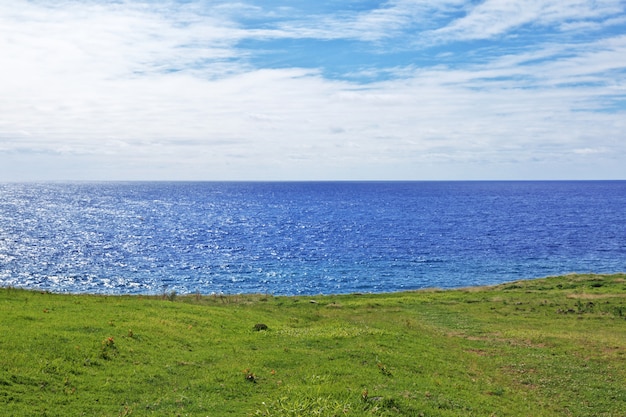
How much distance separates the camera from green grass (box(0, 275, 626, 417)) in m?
19.7

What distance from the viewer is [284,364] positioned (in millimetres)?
25594

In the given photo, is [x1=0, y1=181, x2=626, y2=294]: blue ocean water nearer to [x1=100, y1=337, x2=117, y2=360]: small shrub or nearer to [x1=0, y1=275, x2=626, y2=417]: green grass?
[x1=0, y1=275, x2=626, y2=417]: green grass

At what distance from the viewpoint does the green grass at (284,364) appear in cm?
1973

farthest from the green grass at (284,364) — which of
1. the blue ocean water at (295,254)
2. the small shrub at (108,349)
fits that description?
the blue ocean water at (295,254)

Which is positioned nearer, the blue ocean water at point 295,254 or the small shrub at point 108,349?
the small shrub at point 108,349

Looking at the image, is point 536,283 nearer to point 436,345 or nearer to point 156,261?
point 436,345

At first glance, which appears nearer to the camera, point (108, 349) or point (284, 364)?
point (108, 349)

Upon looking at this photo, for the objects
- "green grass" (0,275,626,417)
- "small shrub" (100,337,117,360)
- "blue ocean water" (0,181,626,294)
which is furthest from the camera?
"blue ocean water" (0,181,626,294)

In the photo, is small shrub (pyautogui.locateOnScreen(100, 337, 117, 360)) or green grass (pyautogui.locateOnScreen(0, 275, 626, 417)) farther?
small shrub (pyautogui.locateOnScreen(100, 337, 117, 360))

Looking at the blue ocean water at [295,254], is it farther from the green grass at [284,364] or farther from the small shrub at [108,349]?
the small shrub at [108,349]

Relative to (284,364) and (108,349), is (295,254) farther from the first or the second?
(108,349)

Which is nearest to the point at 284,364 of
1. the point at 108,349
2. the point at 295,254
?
the point at 108,349

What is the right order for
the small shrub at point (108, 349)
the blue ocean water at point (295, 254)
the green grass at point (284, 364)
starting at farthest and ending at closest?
1. the blue ocean water at point (295, 254)
2. the small shrub at point (108, 349)
3. the green grass at point (284, 364)

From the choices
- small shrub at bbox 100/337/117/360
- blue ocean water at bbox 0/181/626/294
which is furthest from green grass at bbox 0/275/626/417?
blue ocean water at bbox 0/181/626/294
